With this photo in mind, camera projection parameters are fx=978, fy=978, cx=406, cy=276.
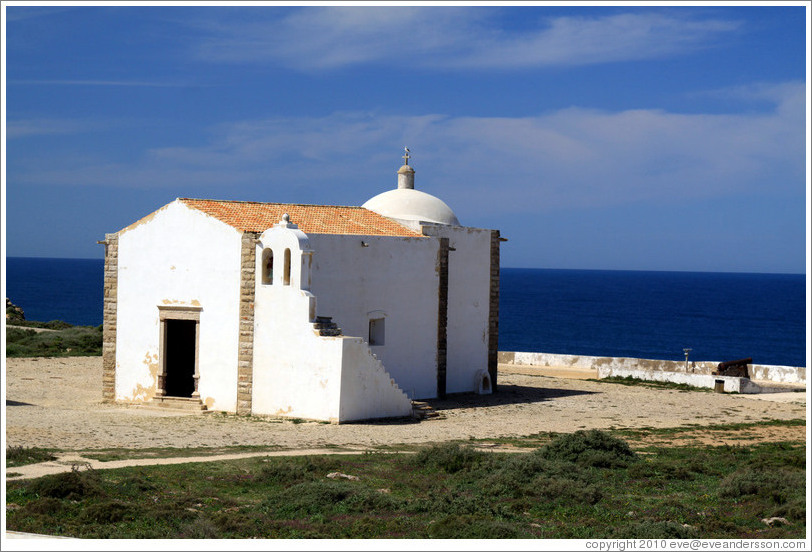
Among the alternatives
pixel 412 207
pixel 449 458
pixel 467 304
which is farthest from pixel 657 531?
pixel 412 207

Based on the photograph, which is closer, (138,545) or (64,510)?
(138,545)

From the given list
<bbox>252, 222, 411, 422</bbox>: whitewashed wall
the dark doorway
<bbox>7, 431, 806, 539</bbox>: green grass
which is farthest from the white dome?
<bbox>7, 431, 806, 539</bbox>: green grass

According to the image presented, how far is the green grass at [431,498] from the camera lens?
42.6 ft

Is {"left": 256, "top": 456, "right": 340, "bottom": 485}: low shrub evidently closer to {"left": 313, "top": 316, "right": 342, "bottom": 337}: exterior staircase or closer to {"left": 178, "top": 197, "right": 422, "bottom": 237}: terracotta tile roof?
{"left": 313, "top": 316, "right": 342, "bottom": 337}: exterior staircase

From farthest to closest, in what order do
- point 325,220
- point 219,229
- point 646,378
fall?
point 646,378 → point 325,220 → point 219,229

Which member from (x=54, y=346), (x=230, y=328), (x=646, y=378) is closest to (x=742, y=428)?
(x=646, y=378)

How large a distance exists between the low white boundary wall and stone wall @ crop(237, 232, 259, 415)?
16.9 metres

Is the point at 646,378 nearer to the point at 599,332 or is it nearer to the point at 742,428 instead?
the point at 742,428

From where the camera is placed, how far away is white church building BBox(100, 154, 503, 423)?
2434 cm

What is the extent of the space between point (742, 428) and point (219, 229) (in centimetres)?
1437

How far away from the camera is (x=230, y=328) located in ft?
82.8

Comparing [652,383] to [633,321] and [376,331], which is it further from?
[633,321]

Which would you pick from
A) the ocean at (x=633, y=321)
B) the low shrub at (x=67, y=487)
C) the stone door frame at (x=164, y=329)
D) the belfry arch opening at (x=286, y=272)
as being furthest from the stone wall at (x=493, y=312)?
the ocean at (x=633, y=321)

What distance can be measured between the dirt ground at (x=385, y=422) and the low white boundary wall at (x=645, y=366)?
3726 millimetres
